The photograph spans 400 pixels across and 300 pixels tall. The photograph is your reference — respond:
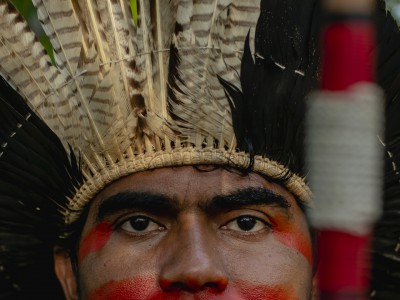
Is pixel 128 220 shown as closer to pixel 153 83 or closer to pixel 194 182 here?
pixel 194 182

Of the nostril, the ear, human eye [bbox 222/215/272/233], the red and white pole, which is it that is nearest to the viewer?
the red and white pole

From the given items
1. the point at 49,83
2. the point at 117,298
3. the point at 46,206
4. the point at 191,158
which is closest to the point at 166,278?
the point at 117,298

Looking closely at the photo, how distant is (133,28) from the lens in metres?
3.36

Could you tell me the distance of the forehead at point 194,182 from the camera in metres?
3.24

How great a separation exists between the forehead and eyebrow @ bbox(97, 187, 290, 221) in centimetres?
2

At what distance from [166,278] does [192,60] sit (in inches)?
31.0

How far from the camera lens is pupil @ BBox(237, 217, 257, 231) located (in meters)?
3.30

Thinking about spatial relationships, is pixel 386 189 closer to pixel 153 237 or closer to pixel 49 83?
pixel 153 237

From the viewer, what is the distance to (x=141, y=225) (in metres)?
3.33

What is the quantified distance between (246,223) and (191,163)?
0.99 ft

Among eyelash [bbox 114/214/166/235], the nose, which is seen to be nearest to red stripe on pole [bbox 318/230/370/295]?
the nose

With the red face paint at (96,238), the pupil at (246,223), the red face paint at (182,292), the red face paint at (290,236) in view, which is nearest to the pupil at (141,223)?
the red face paint at (96,238)

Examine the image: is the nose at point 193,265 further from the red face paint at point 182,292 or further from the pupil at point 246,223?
the pupil at point 246,223

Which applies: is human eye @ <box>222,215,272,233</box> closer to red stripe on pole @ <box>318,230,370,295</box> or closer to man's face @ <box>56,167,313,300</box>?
man's face @ <box>56,167,313,300</box>
